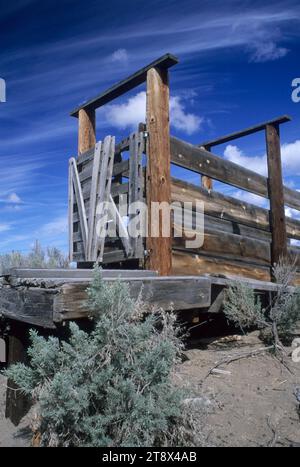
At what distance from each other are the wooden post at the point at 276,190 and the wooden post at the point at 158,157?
270cm

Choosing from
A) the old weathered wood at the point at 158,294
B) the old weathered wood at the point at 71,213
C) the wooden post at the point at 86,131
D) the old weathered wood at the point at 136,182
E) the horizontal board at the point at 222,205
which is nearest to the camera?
the old weathered wood at the point at 158,294

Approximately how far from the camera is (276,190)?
7.14 meters

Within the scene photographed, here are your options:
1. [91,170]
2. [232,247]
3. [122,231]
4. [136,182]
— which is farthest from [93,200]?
[232,247]

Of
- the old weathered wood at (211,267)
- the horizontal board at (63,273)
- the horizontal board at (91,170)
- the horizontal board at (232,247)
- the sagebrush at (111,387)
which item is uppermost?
the horizontal board at (91,170)

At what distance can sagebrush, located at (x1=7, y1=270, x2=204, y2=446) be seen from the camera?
2.38 meters

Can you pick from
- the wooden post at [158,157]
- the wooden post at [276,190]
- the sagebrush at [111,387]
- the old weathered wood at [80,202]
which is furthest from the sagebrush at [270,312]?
the old weathered wood at [80,202]

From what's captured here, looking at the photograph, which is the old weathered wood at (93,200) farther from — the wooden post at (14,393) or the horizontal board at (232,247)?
the wooden post at (14,393)

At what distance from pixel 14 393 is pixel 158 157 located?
3.00 metres

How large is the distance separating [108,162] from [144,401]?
4.00m

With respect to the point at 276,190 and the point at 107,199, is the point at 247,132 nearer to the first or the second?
the point at 276,190

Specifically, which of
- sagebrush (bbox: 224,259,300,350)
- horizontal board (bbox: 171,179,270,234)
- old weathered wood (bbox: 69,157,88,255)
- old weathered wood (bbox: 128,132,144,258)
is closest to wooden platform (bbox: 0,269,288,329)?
sagebrush (bbox: 224,259,300,350)

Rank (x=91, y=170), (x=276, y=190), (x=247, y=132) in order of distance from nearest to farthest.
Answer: (x=91, y=170)
(x=276, y=190)
(x=247, y=132)

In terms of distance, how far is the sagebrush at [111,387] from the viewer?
2379mm

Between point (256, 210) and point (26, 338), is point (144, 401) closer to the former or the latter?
point (26, 338)
